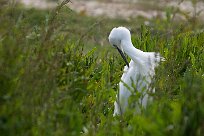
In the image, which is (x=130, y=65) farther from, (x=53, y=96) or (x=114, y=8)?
(x=114, y=8)

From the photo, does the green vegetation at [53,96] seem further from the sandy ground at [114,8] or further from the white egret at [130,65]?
the sandy ground at [114,8]

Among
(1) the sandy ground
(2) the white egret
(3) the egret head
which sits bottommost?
(1) the sandy ground

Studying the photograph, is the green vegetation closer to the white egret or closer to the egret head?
the white egret

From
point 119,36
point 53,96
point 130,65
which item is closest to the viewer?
point 53,96

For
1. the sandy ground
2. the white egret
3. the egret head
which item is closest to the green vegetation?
the white egret

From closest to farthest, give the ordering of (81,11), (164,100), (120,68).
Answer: (164,100), (120,68), (81,11)

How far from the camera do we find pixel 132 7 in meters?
19.2

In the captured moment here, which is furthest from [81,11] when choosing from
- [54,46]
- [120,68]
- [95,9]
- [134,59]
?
[54,46]

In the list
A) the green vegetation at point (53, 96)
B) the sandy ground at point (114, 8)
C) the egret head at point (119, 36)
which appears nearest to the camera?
the green vegetation at point (53, 96)

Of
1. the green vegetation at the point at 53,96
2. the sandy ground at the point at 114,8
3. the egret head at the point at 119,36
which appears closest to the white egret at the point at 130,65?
the egret head at the point at 119,36

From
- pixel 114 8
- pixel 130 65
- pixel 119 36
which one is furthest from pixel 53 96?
pixel 114 8

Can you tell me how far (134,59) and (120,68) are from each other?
3.82 feet

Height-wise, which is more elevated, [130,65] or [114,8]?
[130,65]

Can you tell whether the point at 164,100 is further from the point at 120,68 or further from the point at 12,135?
the point at 120,68
